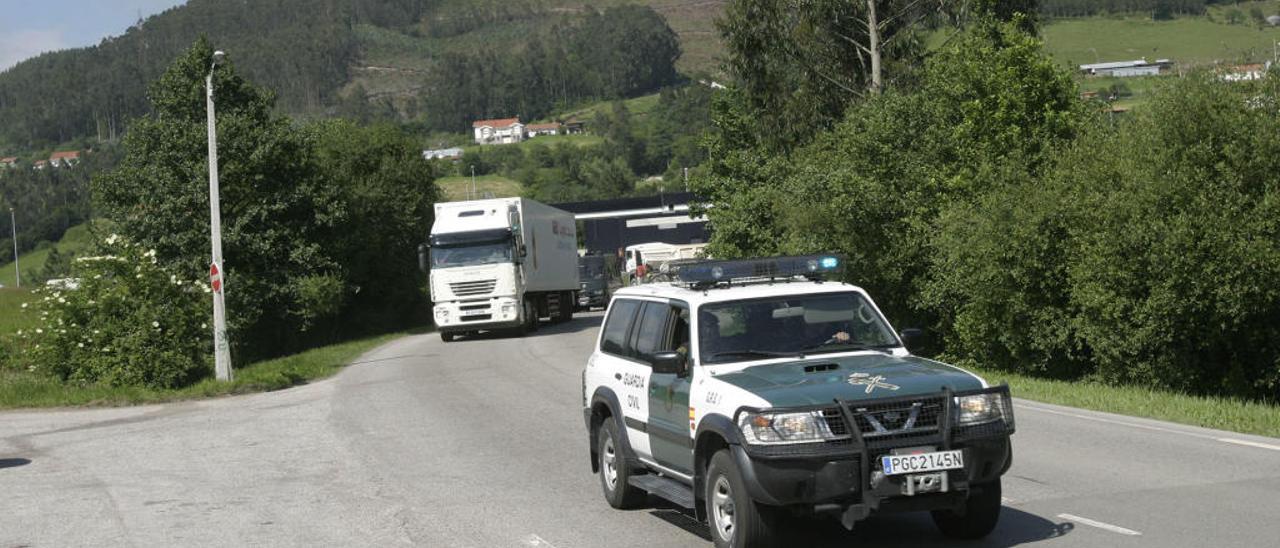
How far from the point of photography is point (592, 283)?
219 feet

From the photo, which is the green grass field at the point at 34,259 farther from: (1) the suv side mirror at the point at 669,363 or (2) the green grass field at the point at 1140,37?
(1) the suv side mirror at the point at 669,363

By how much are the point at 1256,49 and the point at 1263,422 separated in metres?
13.0

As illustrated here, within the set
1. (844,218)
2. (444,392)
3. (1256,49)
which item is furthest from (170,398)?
(1256,49)

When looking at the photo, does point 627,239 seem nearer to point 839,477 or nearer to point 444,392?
point 444,392

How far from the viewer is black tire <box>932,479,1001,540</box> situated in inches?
337

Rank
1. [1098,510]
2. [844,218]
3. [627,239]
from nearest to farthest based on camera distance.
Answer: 1. [1098,510]
2. [844,218]
3. [627,239]

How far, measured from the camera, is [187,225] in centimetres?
4672

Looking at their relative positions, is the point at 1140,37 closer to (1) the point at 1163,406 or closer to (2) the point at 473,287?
(2) the point at 473,287

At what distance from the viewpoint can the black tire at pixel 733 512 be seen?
8.06 metres

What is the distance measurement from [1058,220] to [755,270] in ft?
54.4

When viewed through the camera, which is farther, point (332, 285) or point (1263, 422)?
point (332, 285)

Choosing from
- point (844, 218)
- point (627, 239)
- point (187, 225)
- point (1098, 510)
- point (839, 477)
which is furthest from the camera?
point (627, 239)

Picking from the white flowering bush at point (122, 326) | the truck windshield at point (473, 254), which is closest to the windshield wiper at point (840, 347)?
Answer: the white flowering bush at point (122, 326)

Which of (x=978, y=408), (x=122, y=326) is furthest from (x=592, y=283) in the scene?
(x=978, y=408)
